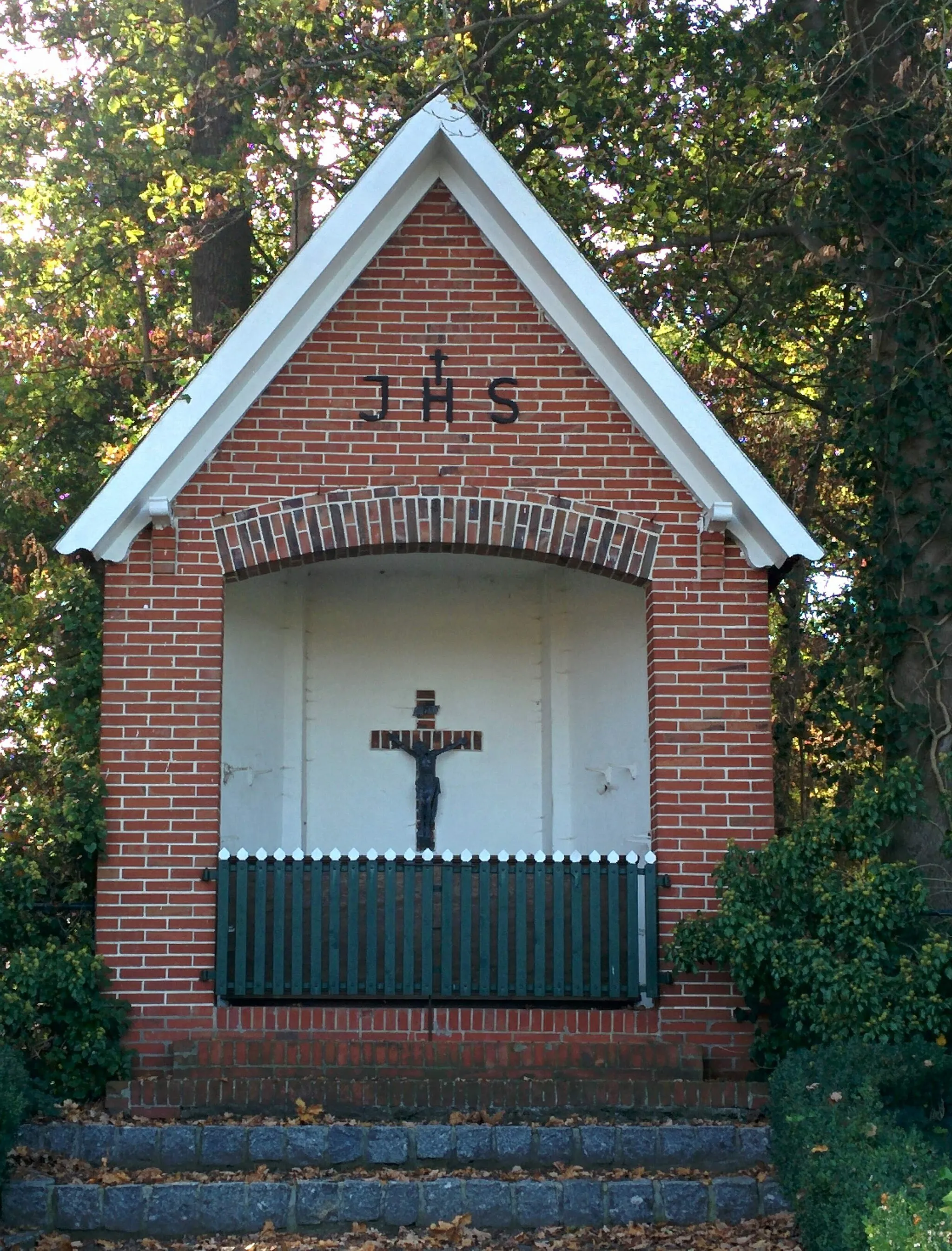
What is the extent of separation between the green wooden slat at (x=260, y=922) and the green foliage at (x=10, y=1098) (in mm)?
1463

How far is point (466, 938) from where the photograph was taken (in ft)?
29.8

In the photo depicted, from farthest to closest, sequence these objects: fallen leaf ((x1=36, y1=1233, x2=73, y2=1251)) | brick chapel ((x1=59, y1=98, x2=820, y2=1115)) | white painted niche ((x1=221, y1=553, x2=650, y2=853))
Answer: white painted niche ((x1=221, y1=553, x2=650, y2=853)) → brick chapel ((x1=59, y1=98, x2=820, y2=1115)) → fallen leaf ((x1=36, y1=1233, x2=73, y2=1251))

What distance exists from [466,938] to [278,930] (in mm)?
1091

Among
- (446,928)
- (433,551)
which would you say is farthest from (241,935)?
(433,551)

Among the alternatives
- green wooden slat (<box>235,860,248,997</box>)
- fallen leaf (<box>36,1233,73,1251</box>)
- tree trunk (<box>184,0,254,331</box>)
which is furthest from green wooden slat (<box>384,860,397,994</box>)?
tree trunk (<box>184,0,254,331</box>)

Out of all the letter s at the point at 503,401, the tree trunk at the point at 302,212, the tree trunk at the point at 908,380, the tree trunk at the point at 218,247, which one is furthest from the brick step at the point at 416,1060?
the tree trunk at the point at 218,247

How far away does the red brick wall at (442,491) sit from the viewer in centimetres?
894

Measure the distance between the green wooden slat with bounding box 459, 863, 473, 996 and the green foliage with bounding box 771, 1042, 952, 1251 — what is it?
1.94 metres

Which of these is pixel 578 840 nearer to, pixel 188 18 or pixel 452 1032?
pixel 452 1032

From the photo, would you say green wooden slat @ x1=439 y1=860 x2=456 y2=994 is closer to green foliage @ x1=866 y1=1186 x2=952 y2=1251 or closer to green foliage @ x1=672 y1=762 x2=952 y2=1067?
green foliage @ x1=672 y1=762 x2=952 y2=1067

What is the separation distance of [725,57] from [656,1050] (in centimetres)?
938

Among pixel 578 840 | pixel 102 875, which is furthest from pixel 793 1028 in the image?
pixel 102 875

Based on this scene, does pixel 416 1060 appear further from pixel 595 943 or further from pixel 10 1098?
pixel 10 1098

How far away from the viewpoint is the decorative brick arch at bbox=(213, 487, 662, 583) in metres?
9.35
